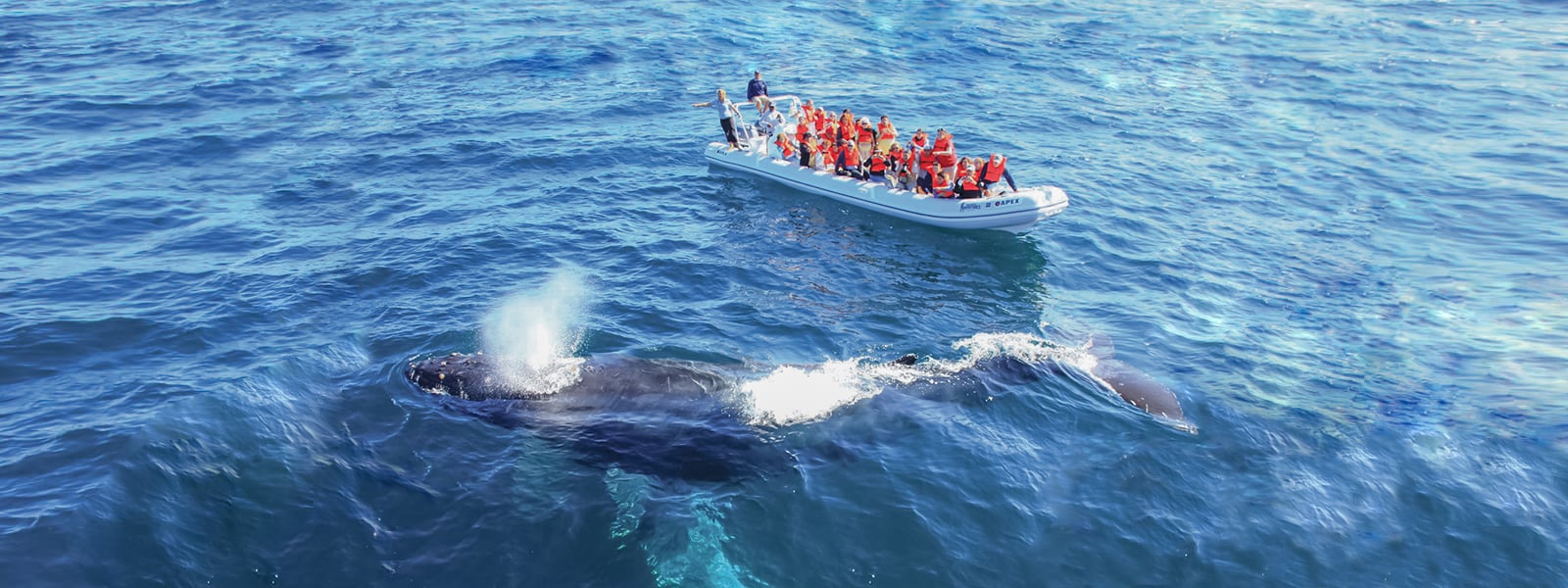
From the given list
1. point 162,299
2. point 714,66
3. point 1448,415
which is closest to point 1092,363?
point 1448,415

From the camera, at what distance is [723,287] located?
25078 millimetres

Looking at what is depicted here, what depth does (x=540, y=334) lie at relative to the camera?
21.5 m

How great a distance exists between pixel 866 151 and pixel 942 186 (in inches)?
125

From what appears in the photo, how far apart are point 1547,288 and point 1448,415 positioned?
9.28 m

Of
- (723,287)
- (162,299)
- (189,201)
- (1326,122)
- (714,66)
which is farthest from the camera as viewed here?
(714,66)

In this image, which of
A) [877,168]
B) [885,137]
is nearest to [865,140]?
[885,137]

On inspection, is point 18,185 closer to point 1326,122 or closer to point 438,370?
point 438,370

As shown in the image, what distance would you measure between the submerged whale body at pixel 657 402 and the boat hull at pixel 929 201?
7698mm

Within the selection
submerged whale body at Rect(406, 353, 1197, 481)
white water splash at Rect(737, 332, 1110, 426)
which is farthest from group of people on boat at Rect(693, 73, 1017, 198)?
submerged whale body at Rect(406, 353, 1197, 481)

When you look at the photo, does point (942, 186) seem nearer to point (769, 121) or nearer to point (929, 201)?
point (929, 201)

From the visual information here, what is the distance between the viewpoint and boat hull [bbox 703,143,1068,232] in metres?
27.6

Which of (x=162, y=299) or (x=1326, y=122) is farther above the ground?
(x=1326, y=122)

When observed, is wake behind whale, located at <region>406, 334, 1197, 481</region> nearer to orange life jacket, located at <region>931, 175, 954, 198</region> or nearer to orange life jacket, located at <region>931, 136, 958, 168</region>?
orange life jacket, located at <region>931, 175, 954, 198</region>

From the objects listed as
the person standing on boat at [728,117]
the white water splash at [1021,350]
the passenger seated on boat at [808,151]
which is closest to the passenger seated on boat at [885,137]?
the passenger seated on boat at [808,151]
